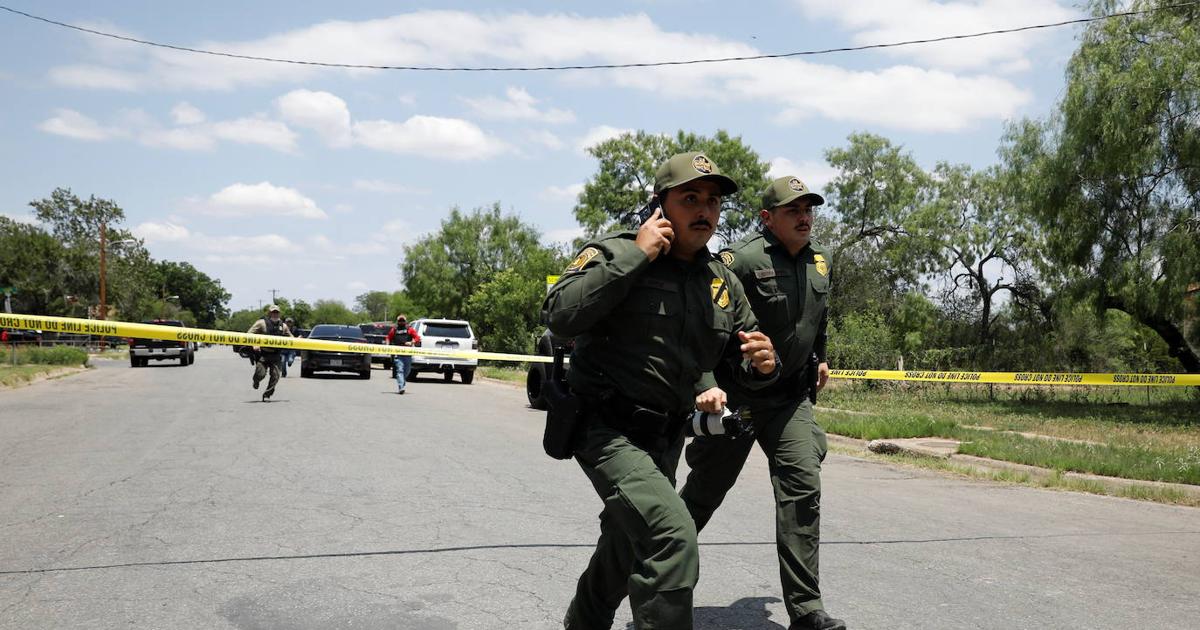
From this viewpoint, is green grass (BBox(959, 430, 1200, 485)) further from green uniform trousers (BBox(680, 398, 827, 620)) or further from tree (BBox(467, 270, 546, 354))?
tree (BBox(467, 270, 546, 354))

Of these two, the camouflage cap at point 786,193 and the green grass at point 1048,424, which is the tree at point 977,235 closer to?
the green grass at point 1048,424

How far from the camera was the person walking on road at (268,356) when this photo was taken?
52.7 ft

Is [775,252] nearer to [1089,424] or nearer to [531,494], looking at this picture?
[531,494]

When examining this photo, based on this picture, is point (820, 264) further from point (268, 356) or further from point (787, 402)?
point (268, 356)

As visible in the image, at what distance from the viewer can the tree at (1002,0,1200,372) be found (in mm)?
18406

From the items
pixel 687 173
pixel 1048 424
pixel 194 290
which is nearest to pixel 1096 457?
pixel 1048 424

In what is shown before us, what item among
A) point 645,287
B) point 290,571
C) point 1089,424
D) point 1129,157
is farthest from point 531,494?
point 1129,157

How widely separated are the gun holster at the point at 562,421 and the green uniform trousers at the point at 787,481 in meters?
1.06

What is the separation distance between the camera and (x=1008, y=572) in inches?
205

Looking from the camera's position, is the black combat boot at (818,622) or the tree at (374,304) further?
the tree at (374,304)

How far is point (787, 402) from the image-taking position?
4.50 metres

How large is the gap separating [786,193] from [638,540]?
2189 mm

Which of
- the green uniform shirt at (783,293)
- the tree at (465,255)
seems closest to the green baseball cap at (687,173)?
the green uniform shirt at (783,293)

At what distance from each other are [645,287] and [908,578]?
8.88 ft
